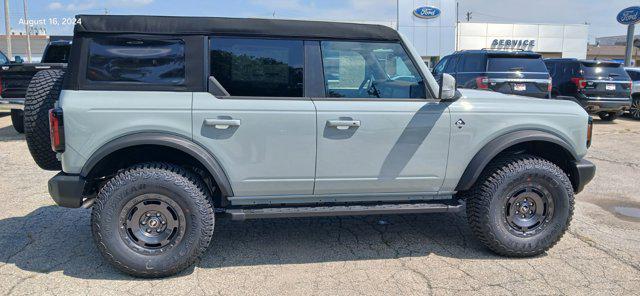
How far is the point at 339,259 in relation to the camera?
Result: 3.95m

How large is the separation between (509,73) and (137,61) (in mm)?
8815

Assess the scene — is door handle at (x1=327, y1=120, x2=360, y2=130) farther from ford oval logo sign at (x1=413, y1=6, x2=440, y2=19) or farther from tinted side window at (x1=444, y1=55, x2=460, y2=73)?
ford oval logo sign at (x1=413, y1=6, x2=440, y2=19)

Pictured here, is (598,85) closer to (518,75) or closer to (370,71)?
(518,75)

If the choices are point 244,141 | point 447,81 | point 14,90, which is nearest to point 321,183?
point 244,141

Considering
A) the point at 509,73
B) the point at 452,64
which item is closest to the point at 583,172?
the point at 509,73

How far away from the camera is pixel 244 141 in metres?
3.51

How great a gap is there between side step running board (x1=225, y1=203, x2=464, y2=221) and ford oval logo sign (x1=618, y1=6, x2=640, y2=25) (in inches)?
868

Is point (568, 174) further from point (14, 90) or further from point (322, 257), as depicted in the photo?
point (14, 90)

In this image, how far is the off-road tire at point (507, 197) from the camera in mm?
3867

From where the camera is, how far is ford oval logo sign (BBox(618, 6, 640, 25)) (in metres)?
20.9

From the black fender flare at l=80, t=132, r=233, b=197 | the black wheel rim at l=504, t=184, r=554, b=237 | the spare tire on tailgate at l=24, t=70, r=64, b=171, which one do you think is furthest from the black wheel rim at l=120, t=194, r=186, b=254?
the black wheel rim at l=504, t=184, r=554, b=237

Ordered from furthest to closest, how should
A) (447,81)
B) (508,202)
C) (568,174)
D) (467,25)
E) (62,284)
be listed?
1. (467,25)
2. (568,174)
3. (508,202)
4. (447,81)
5. (62,284)

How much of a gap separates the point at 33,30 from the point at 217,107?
216ft

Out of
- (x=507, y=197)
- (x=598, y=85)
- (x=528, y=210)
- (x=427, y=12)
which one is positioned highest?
(x=427, y=12)
